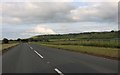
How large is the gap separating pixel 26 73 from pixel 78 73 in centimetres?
261

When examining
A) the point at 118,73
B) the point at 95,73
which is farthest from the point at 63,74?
the point at 118,73

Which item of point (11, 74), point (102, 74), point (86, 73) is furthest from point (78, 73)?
point (11, 74)

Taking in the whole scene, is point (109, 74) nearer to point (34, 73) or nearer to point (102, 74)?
point (102, 74)

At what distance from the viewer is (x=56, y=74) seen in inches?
528

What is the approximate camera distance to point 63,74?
1333cm

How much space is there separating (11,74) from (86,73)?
3657 millimetres

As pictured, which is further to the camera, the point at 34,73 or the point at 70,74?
the point at 34,73

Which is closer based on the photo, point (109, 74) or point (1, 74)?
point (109, 74)

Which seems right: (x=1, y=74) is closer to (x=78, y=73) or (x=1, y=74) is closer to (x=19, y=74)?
(x=19, y=74)

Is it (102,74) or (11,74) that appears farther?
(11,74)

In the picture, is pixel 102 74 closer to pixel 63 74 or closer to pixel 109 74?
pixel 109 74

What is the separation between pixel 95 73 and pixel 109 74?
69 cm

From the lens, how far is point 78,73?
1354 cm

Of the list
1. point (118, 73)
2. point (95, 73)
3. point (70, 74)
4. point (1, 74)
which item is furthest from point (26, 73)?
point (118, 73)
